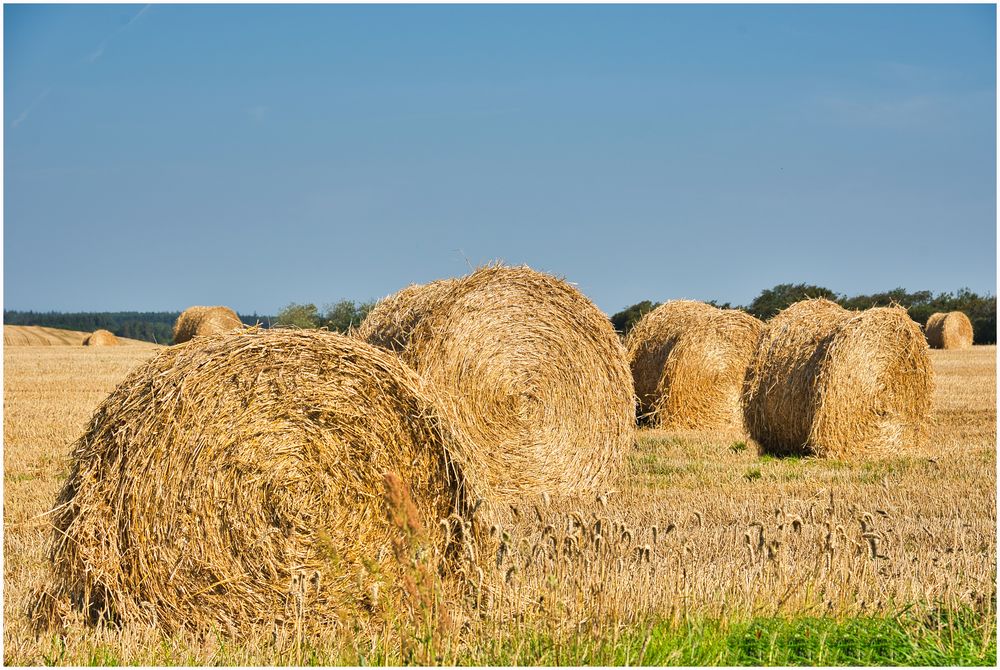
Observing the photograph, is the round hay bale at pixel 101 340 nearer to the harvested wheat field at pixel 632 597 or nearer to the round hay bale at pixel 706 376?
the round hay bale at pixel 706 376

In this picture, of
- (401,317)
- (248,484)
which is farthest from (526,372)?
(248,484)

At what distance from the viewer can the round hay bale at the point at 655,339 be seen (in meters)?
15.5

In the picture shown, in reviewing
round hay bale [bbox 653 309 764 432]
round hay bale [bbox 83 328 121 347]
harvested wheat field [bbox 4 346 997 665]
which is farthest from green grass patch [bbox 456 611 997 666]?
round hay bale [bbox 83 328 121 347]

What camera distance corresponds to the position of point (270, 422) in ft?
18.5

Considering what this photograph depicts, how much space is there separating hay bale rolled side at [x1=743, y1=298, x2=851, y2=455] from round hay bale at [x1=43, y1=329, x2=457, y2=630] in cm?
754

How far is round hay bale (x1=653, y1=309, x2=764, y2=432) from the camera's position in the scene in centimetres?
1521

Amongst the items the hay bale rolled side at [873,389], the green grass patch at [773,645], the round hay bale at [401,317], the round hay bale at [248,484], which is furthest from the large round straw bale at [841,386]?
the round hay bale at [248,484]

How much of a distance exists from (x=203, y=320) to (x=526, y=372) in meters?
25.1

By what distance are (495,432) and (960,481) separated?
4473 mm

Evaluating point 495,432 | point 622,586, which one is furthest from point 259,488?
point 495,432

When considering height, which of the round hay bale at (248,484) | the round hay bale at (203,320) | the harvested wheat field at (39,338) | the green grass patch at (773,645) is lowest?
the green grass patch at (773,645)

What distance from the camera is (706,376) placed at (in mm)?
15312

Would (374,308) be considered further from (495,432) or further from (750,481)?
(750,481)

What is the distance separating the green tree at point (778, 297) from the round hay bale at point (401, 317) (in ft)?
91.5
